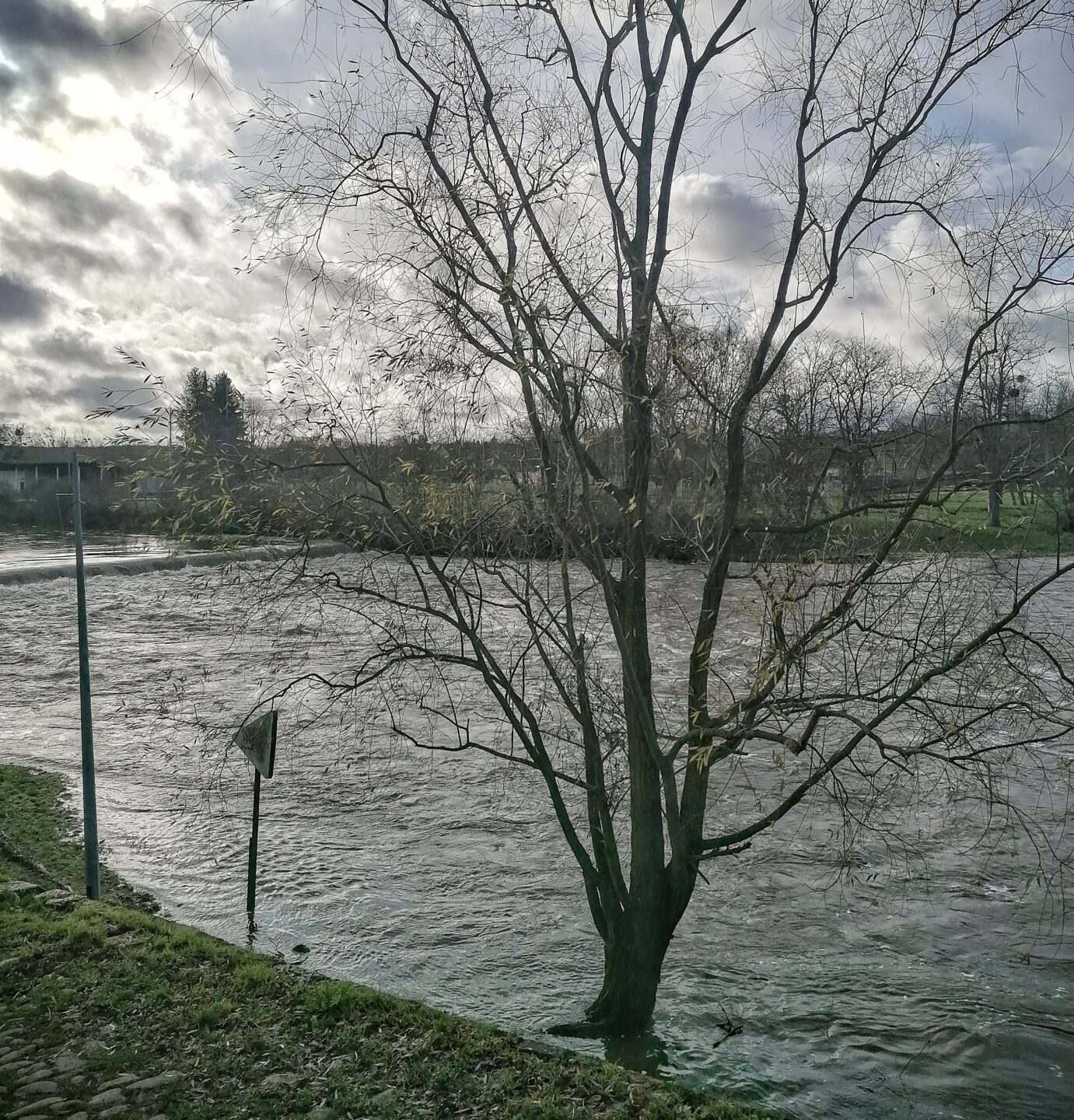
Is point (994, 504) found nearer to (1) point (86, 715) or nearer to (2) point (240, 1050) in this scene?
(2) point (240, 1050)

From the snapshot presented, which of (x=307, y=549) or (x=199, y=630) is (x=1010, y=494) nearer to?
(x=307, y=549)

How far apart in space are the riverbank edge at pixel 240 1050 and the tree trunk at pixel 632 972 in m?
0.94

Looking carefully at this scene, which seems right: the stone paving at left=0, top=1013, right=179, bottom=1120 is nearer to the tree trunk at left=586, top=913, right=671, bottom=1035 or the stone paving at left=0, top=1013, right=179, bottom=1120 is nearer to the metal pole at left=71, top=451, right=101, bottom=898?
the tree trunk at left=586, top=913, right=671, bottom=1035

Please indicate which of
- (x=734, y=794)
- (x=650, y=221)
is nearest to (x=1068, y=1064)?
(x=734, y=794)

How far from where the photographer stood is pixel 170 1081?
5.65 metres

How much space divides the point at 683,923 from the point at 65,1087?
6472 millimetres

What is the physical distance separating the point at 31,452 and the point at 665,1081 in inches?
1354

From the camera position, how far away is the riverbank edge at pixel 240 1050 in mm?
5445

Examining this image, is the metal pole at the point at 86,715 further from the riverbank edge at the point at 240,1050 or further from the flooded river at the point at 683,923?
the riverbank edge at the point at 240,1050

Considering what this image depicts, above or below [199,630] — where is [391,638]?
above

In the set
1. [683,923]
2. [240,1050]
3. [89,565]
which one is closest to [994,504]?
[240,1050]

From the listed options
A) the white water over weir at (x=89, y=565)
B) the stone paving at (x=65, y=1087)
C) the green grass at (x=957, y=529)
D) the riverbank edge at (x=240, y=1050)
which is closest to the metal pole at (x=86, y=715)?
the riverbank edge at (x=240, y=1050)

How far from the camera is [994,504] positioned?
263 inches

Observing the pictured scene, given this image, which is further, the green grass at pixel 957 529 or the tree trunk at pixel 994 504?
the tree trunk at pixel 994 504
